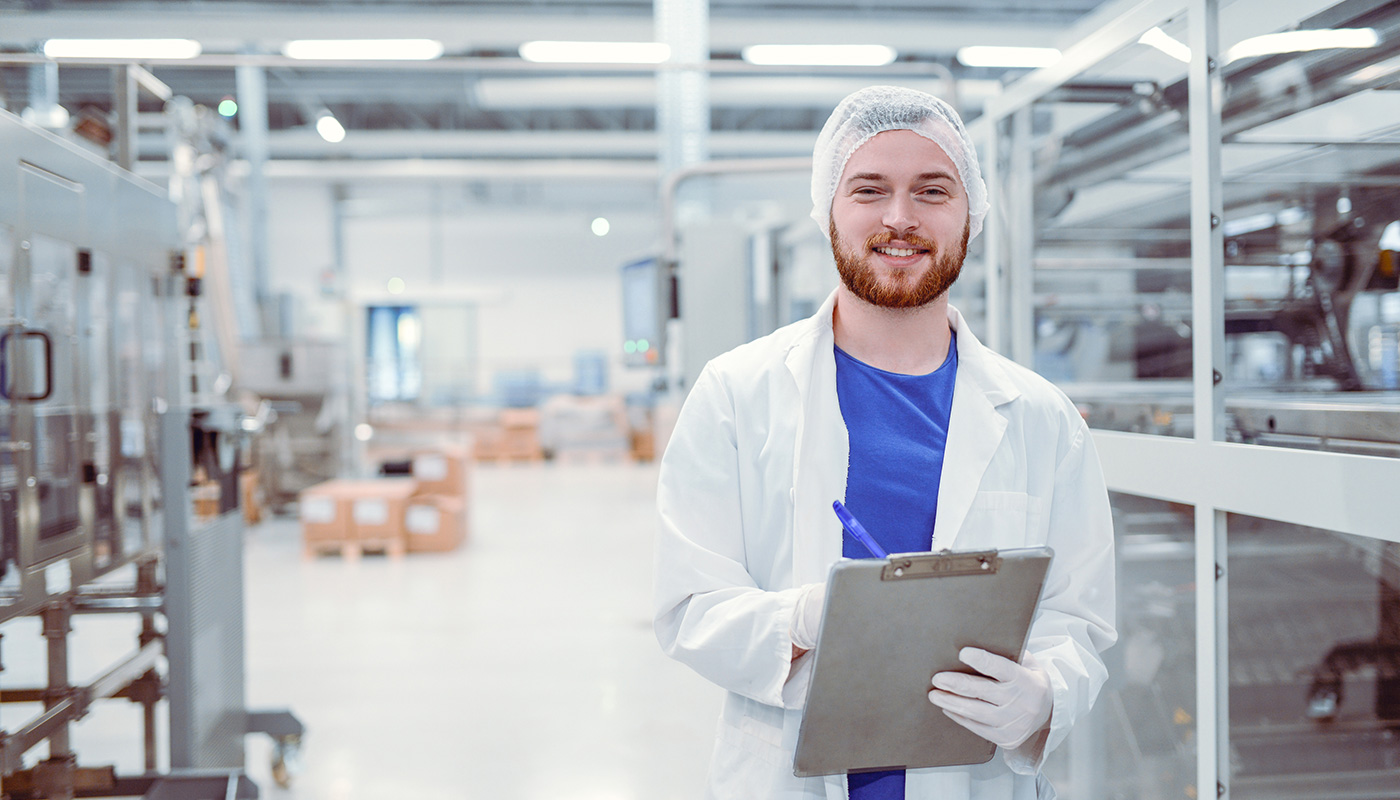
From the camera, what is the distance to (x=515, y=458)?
1308 cm

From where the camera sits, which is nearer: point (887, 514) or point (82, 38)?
point (887, 514)

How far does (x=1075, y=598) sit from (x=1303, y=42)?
1.30 metres

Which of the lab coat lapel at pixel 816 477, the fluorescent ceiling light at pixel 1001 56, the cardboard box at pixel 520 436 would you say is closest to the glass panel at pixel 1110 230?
the lab coat lapel at pixel 816 477

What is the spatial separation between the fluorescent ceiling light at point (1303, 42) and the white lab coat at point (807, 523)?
979 mm

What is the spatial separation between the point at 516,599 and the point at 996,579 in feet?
15.4

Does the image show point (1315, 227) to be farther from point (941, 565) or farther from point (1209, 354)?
point (941, 565)

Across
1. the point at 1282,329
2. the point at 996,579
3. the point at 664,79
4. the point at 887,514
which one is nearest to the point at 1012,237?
the point at 1282,329

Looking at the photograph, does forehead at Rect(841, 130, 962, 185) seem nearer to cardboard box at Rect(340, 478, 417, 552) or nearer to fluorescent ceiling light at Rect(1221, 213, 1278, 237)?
fluorescent ceiling light at Rect(1221, 213, 1278, 237)

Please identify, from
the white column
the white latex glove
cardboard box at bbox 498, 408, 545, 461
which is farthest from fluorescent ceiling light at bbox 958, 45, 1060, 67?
the white latex glove

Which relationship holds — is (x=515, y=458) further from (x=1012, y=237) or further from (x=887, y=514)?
(x=887, y=514)

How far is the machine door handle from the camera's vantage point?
2.12 metres

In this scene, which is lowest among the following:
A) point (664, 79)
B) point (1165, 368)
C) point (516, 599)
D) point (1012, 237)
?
point (516, 599)

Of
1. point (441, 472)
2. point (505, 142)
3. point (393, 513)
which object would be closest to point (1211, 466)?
point (393, 513)

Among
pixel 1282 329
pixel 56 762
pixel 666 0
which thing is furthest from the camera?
pixel 666 0
